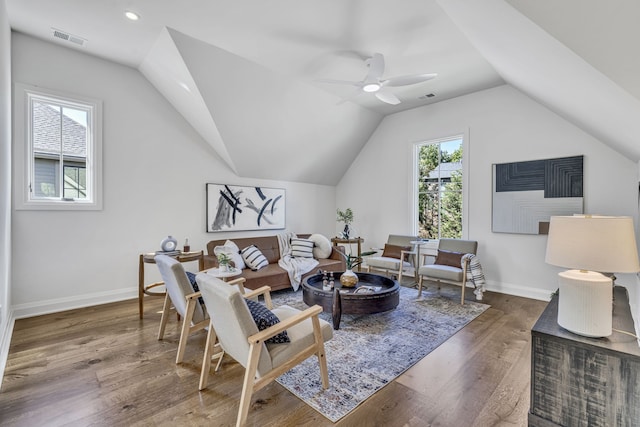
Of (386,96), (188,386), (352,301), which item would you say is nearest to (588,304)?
(352,301)

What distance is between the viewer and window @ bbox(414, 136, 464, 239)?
5160 mm

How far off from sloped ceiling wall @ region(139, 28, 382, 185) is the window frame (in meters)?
1.14

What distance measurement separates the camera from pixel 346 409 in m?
1.88

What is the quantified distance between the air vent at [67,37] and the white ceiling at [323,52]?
0.09 metres

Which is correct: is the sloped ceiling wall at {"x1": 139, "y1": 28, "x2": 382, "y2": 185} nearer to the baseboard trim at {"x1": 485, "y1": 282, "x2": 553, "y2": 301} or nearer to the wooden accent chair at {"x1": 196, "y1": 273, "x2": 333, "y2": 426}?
the wooden accent chair at {"x1": 196, "y1": 273, "x2": 333, "y2": 426}

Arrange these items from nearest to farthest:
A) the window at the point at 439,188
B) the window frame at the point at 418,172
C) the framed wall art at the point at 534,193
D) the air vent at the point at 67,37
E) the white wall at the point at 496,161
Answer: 1. the air vent at the point at 67,37
2. the white wall at the point at 496,161
3. the framed wall art at the point at 534,193
4. the window frame at the point at 418,172
5. the window at the point at 439,188

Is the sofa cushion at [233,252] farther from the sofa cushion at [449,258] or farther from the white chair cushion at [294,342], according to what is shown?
the sofa cushion at [449,258]

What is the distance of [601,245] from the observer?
1.40 meters

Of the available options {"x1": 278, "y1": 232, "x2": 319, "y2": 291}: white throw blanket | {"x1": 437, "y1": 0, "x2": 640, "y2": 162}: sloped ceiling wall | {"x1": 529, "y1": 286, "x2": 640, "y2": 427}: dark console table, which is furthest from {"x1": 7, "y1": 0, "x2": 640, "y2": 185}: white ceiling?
{"x1": 278, "y1": 232, "x2": 319, "y2": 291}: white throw blanket

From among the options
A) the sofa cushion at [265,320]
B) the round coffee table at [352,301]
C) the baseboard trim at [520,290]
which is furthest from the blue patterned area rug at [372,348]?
the baseboard trim at [520,290]

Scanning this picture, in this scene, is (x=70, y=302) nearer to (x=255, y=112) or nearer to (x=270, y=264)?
(x=270, y=264)

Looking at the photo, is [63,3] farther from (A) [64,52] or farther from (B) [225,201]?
(B) [225,201]

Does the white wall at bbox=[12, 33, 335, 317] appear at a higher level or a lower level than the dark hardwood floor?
higher

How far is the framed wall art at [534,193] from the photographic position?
395 cm
